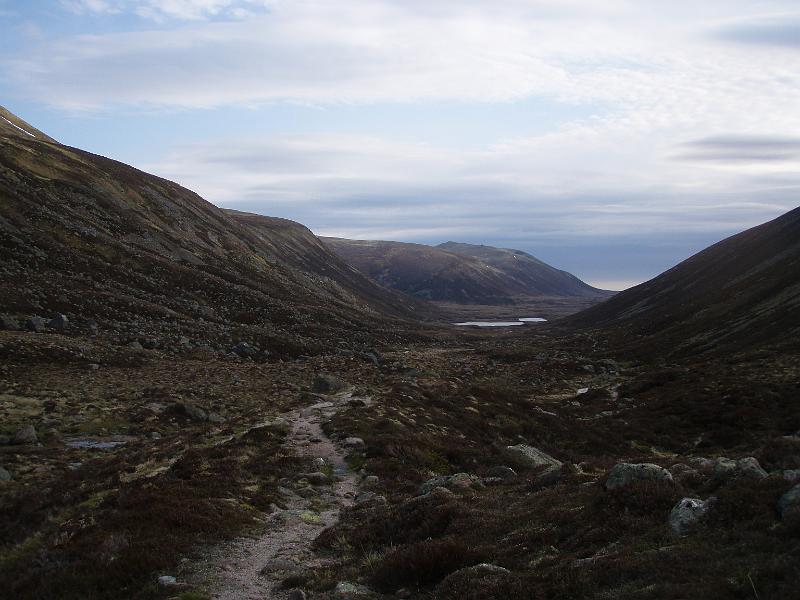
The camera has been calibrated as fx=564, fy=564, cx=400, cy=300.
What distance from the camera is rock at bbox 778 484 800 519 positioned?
923 centimetres

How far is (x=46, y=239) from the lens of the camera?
69688mm

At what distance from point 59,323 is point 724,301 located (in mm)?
88614

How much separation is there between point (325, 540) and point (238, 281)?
3270 inches

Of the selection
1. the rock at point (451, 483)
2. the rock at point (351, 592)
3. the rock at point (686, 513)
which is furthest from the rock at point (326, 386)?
the rock at point (686, 513)

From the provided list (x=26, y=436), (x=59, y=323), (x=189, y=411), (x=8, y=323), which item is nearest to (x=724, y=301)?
(x=189, y=411)

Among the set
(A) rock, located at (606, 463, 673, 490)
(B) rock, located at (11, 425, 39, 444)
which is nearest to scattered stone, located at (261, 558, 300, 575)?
(A) rock, located at (606, 463, 673, 490)

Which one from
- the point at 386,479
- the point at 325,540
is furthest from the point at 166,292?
the point at 325,540

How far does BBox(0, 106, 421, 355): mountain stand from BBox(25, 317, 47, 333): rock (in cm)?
153

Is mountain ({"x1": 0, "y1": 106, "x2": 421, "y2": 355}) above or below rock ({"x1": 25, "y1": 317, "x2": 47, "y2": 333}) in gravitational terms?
above

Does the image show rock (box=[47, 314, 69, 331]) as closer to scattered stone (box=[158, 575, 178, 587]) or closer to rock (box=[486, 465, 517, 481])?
rock (box=[486, 465, 517, 481])

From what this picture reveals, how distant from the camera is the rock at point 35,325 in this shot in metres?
45.8

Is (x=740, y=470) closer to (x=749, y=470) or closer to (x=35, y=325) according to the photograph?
(x=749, y=470)

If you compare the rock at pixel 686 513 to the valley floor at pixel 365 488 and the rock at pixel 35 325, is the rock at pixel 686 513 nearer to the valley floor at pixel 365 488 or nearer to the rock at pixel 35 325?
the valley floor at pixel 365 488

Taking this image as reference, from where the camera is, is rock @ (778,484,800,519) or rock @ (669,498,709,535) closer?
rock @ (778,484,800,519)
